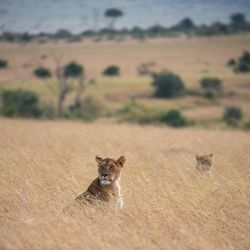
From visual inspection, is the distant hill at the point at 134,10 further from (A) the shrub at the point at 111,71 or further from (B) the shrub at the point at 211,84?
(B) the shrub at the point at 211,84

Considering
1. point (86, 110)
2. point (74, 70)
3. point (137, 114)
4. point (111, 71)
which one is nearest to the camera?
point (137, 114)

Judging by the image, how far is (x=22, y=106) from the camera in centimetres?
3072

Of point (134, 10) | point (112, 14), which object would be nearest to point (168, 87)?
point (112, 14)

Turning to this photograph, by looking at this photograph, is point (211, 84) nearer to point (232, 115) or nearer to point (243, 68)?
point (232, 115)

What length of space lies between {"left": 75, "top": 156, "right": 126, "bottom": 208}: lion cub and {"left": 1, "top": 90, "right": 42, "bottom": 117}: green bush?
21125mm

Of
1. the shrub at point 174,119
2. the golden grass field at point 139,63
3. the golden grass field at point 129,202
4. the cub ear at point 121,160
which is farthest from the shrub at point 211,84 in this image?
the cub ear at point 121,160

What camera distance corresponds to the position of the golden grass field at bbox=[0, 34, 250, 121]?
38.0m

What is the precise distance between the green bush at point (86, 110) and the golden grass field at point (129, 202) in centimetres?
1456

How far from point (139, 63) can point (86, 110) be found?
113 ft

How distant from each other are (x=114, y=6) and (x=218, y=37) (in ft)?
87.0

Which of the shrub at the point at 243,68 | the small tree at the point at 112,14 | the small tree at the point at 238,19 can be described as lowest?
the shrub at the point at 243,68

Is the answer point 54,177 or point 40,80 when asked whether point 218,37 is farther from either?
point 54,177

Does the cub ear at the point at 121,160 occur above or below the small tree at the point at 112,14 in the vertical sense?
below

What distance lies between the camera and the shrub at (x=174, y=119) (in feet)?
91.1
